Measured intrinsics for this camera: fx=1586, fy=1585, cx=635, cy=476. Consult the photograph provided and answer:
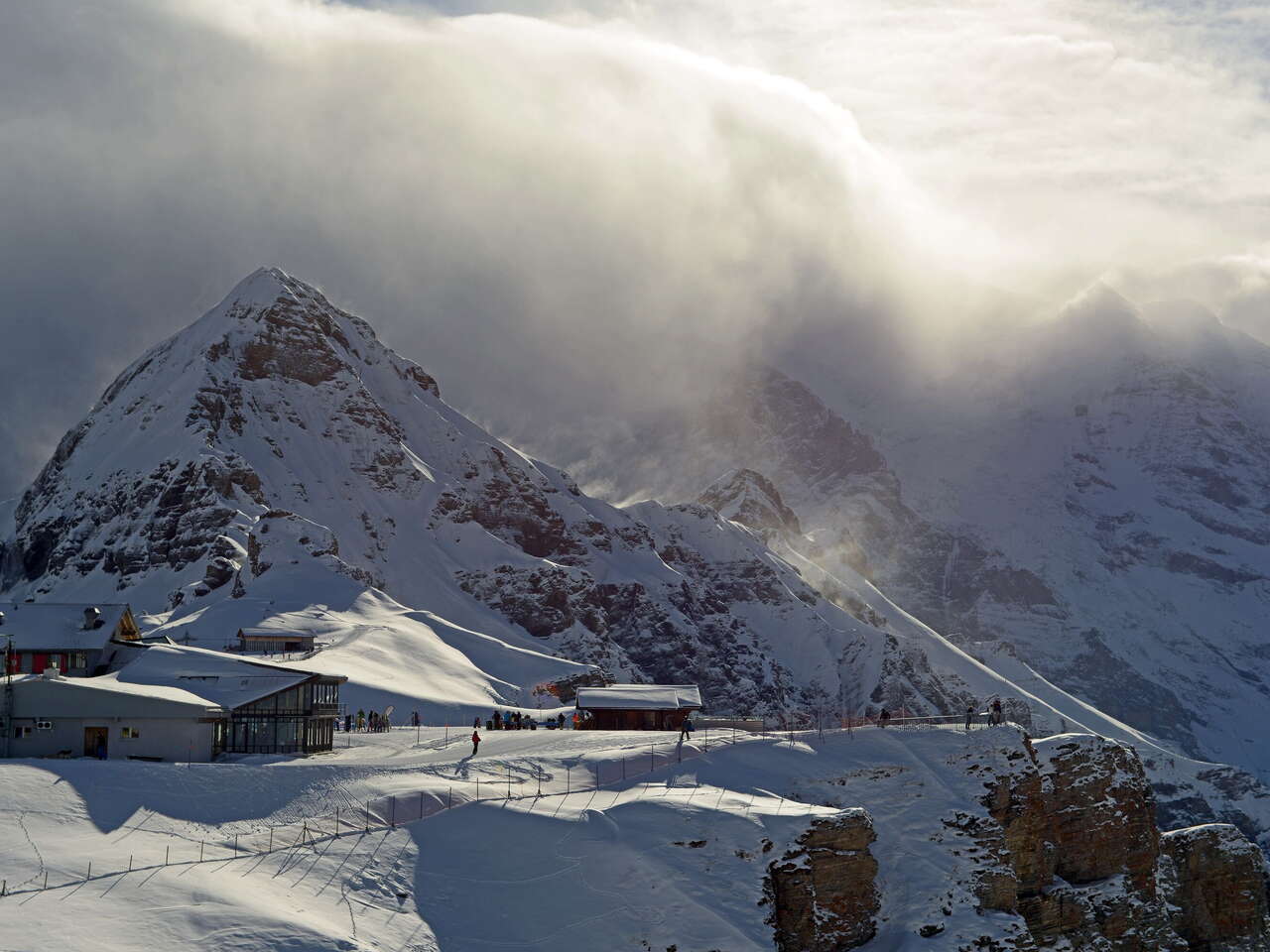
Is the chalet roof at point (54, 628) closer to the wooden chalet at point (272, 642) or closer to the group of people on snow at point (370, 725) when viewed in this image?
the group of people on snow at point (370, 725)

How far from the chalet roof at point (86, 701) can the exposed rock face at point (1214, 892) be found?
172ft

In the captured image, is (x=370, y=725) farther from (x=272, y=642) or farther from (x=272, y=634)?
(x=272, y=634)

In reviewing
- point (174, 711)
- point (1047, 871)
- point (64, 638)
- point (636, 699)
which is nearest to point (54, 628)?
point (64, 638)

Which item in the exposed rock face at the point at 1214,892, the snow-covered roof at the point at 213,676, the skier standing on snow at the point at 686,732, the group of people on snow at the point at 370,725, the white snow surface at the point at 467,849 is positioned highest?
the snow-covered roof at the point at 213,676

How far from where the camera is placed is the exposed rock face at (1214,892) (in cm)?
8600

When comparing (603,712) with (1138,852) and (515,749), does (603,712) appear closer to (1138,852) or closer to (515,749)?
(515,749)

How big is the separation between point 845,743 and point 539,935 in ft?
97.2

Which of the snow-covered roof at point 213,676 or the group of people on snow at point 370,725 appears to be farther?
the group of people on snow at point 370,725

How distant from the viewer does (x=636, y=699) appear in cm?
10756

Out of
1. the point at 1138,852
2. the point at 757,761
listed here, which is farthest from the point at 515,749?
the point at 1138,852

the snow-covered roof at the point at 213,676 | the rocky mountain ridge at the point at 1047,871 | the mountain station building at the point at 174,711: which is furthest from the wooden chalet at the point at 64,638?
the rocky mountain ridge at the point at 1047,871

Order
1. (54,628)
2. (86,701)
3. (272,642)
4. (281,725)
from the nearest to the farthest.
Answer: (86,701) < (281,725) < (54,628) < (272,642)

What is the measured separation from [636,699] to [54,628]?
3776 cm

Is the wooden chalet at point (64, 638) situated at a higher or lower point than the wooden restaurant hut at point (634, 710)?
higher
